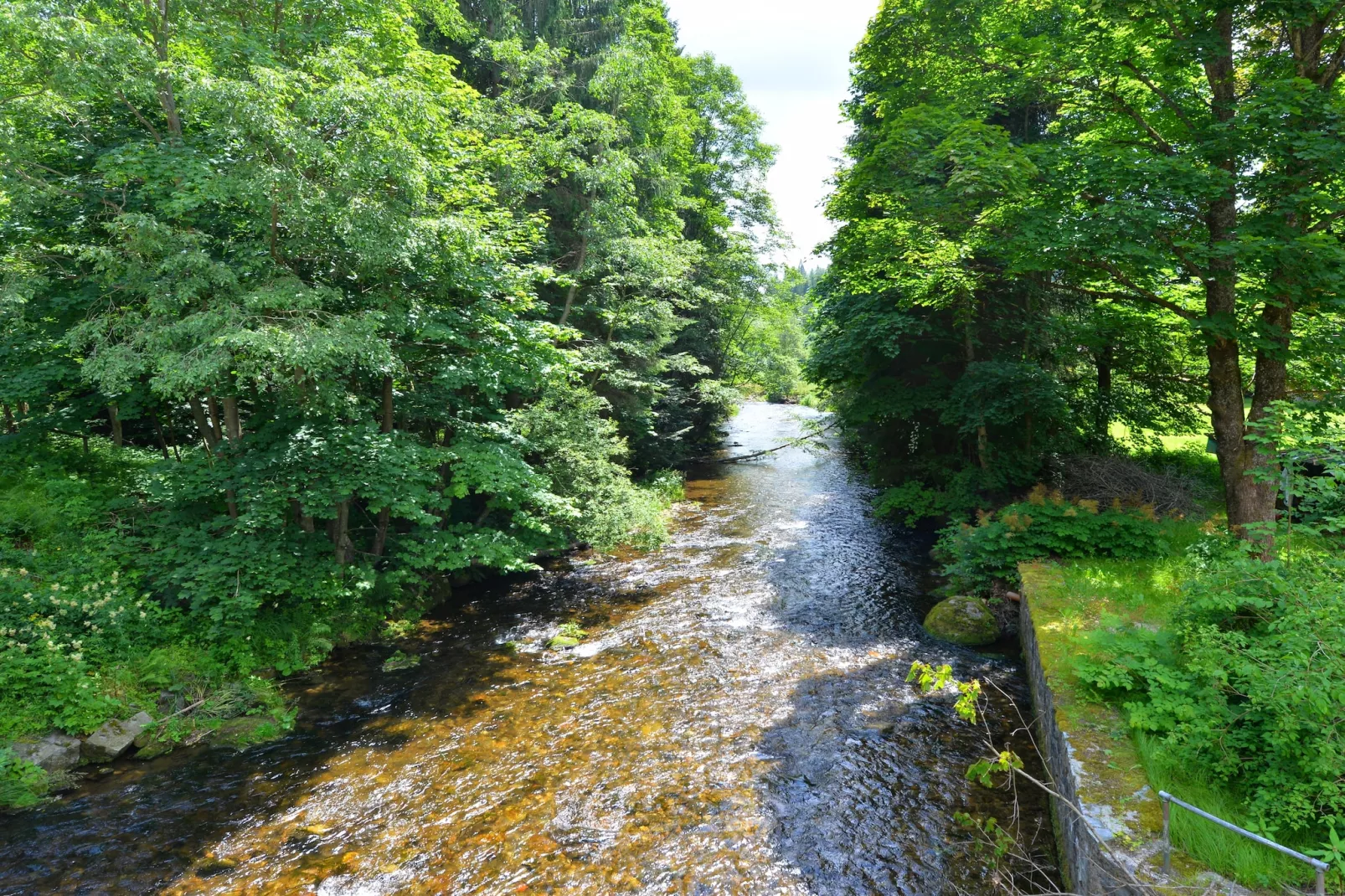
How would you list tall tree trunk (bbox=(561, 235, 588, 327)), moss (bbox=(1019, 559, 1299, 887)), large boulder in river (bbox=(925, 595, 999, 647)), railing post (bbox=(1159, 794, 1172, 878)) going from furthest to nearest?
tall tree trunk (bbox=(561, 235, 588, 327))
large boulder in river (bbox=(925, 595, 999, 647))
moss (bbox=(1019, 559, 1299, 887))
railing post (bbox=(1159, 794, 1172, 878))

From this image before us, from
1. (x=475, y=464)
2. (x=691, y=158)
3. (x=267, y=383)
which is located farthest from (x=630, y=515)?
(x=691, y=158)

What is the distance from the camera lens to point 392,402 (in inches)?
404

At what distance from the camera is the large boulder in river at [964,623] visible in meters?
9.04

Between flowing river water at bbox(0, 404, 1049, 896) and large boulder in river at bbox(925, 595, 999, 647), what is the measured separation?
41 centimetres

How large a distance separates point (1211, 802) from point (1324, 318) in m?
7.54

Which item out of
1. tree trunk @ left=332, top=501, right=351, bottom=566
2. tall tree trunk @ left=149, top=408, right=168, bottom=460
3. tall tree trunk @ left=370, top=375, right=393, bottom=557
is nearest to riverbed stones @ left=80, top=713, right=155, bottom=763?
tree trunk @ left=332, top=501, right=351, bottom=566

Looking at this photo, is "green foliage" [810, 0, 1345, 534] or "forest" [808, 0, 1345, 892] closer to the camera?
"forest" [808, 0, 1345, 892]

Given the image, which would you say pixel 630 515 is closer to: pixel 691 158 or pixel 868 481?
pixel 868 481

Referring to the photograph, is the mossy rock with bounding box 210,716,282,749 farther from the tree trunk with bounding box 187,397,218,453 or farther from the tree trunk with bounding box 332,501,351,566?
the tree trunk with bounding box 187,397,218,453

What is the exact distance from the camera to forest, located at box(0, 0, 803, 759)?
7102 millimetres

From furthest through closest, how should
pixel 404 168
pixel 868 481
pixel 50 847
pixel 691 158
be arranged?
1. pixel 691 158
2. pixel 868 481
3. pixel 404 168
4. pixel 50 847

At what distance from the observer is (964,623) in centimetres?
918

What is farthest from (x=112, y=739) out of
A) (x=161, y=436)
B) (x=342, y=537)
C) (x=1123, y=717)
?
(x=1123, y=717)

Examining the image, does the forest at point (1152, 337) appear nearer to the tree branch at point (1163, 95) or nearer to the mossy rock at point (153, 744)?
the tree branch at point (1163, 95)
